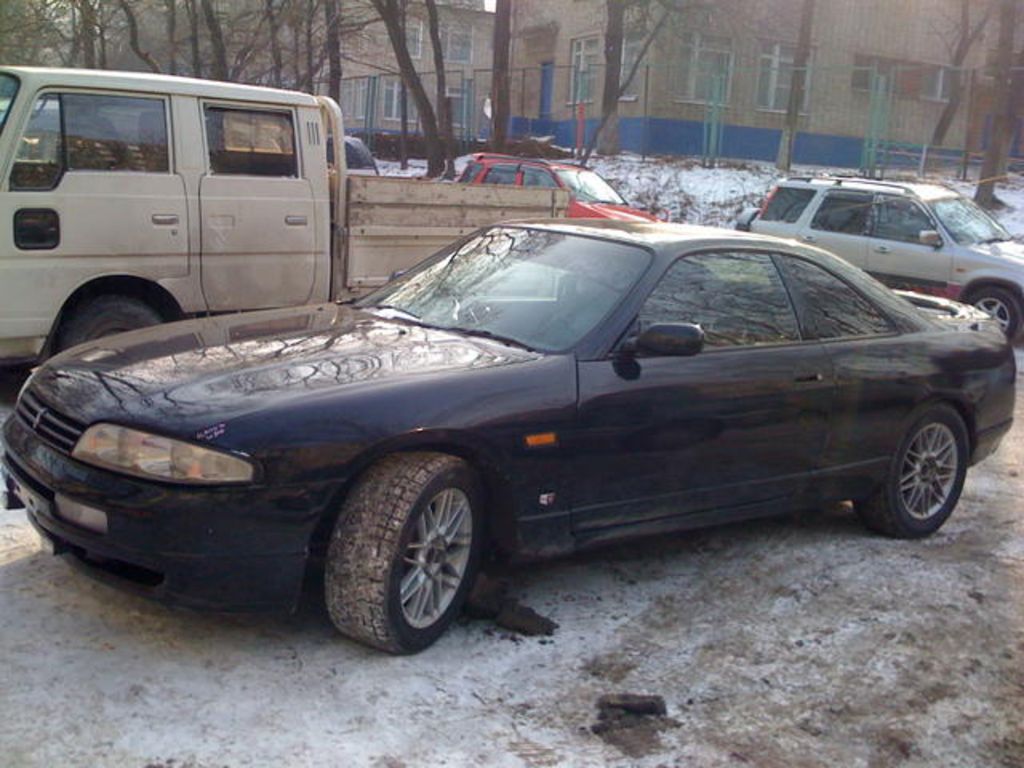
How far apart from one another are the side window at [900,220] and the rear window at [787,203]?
0.89m

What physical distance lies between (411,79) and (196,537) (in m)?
21.3

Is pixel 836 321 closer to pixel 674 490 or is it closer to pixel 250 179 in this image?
pixel 674 490

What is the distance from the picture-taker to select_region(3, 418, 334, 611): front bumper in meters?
3.48

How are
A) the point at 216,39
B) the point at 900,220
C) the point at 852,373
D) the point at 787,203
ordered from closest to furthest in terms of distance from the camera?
1. the point at 852,373
2. the point at 900,220
3. the point at 787,203
4. the point at 216,39

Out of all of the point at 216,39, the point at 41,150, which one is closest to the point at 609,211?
the point at 41,150

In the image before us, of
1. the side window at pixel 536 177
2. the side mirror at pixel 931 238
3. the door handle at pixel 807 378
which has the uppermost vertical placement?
the side window at pixel 536 177

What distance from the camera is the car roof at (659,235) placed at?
482 cm

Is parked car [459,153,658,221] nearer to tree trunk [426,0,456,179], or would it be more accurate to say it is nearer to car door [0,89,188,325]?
car door [0,89,188,325]

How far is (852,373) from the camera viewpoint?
5.12m

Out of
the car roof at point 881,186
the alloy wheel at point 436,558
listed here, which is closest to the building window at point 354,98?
the car roof at point 881,186

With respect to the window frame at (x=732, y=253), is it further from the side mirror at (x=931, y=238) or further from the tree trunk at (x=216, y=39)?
the tree trunk at (x=216, y=39)

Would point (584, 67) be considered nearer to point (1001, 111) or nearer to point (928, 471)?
point (1001, 111)

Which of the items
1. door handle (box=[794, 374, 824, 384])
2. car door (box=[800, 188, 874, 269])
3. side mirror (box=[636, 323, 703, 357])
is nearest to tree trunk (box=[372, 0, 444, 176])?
car door (box=[800, 188, 874, 269])

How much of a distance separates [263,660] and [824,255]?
3361 millimetres
